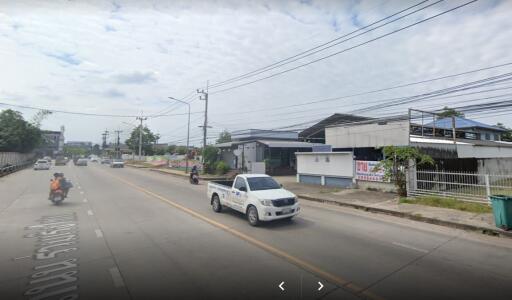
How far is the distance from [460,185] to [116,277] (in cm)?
1402

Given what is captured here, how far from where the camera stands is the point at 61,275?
5.14 metres

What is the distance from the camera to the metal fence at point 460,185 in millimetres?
12305

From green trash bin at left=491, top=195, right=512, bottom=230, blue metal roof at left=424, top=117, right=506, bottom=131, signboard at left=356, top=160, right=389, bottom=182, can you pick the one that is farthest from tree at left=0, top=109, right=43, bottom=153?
blue metal roof at left=424, top=117, right=506, bottom=131

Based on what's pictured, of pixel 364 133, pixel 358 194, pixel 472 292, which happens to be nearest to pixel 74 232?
pixel 472 292

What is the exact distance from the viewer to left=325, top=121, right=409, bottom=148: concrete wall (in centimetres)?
2430

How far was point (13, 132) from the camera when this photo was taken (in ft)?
150

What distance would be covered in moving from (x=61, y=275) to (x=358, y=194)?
563 inches

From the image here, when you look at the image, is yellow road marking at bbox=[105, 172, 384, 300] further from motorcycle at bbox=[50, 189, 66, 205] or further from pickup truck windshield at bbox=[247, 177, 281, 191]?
motorcycle at bbox=[50, 189, 66, 205]

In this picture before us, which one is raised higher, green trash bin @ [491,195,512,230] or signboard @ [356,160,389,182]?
signboard @ [356,160,389,182]

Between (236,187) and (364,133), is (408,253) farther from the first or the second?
(364,133)

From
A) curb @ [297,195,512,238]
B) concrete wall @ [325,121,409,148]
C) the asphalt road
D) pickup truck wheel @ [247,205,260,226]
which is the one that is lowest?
the asphalt road

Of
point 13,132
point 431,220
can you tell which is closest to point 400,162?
point 431,220

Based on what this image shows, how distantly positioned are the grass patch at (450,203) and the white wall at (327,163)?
5.38 m

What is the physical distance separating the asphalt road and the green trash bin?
102cm
